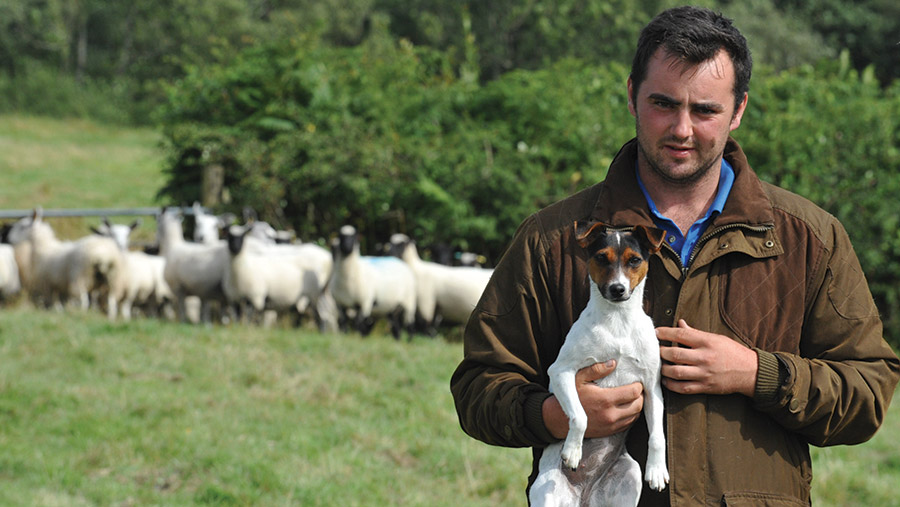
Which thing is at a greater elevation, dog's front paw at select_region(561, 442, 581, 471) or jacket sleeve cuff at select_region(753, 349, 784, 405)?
jacket sleeve cuff at select_region(753, 349, 784, 405)

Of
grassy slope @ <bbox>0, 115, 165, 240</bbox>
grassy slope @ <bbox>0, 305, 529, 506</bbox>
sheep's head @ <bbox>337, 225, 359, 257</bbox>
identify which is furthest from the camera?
grassy slope @ <bbox>0, 115, 165, 240</bbox>

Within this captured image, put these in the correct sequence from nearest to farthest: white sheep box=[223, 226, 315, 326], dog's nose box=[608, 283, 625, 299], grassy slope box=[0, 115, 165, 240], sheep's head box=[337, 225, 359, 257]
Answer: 1. dog's nose box=[608, 283, 625, 299]
2. sheep's head box=[337, 225, 359, 257]
3. white sheep box=[223, 226, 315, 326]
4. grassy slope box=[0, 115, 165, 240]

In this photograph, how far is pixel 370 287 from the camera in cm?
1398

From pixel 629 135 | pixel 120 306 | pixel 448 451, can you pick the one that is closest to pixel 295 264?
pixel 120 306

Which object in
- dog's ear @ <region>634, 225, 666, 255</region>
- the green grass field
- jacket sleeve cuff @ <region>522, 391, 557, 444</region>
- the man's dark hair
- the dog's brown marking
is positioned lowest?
the green grass field

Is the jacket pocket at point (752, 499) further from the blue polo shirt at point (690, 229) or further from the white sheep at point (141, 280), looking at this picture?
the white sheep at point (141, 280)

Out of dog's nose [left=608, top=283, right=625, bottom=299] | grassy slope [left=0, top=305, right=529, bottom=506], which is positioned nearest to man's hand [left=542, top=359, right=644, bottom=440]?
dog's nose [left=608, top=283, right=625, bottom=299]

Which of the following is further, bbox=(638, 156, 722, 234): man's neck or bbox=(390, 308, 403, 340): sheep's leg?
bbox=(390, 308, 403, 340): sheep's leg

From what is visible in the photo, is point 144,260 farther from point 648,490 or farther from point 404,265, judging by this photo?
point 648,490

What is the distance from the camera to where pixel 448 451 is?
844cm

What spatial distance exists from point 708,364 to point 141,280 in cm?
1376

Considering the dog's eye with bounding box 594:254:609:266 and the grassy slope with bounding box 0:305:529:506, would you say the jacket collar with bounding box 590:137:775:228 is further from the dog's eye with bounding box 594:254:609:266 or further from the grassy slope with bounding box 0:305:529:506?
the grassy slope with bounding box 0:305:529:506

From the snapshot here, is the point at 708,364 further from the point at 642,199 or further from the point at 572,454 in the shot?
the point at 642,199

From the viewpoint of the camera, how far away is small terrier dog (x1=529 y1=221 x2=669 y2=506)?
295 cm
